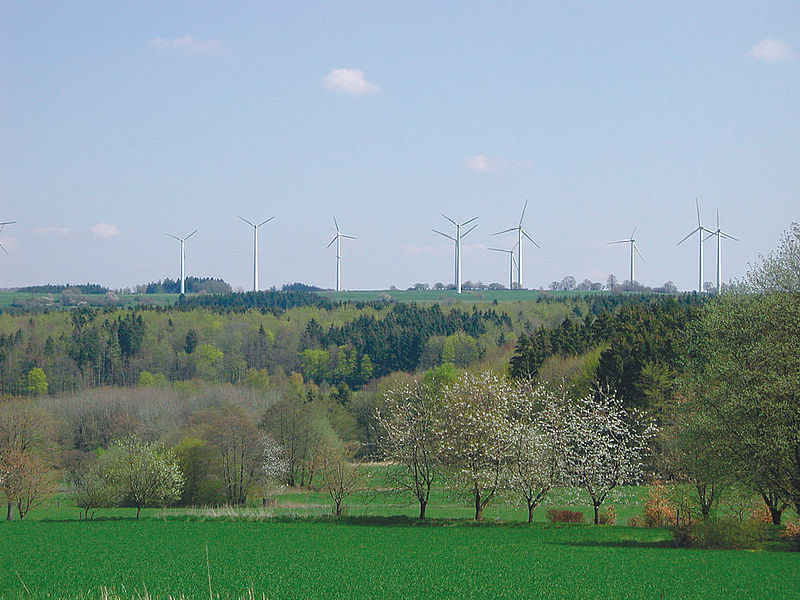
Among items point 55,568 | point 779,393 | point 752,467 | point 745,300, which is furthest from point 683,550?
point 55,568

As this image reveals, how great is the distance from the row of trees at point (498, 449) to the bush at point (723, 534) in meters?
9.08

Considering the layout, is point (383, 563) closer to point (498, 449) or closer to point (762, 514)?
point (498, 449)

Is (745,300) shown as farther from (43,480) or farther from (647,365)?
(43,480)

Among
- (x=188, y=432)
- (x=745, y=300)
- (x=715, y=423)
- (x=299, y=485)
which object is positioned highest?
(x=745, y=300)

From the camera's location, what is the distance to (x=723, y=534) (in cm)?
3281

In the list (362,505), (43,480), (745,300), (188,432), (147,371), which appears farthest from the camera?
(147,371)

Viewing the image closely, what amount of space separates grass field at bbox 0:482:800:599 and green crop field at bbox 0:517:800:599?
0.05 metres

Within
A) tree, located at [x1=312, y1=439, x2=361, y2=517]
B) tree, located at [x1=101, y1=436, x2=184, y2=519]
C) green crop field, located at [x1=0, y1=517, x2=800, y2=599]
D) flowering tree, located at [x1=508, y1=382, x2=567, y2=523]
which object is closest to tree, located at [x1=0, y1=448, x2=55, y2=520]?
tree, located at [x1=101, y1=436, x2=184, y2=519]

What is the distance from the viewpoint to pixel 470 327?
162375mm

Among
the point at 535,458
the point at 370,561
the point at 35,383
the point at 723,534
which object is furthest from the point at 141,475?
the point at 35,383

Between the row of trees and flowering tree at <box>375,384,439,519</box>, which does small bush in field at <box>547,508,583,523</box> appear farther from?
flowering tree at <box>375,384,439,519</box>

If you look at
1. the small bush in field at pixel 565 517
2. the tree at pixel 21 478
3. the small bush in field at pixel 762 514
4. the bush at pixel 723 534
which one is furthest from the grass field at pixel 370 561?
the tree at pixel 21 478

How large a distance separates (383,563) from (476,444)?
1618 centimetres

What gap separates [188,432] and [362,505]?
22.1 m
